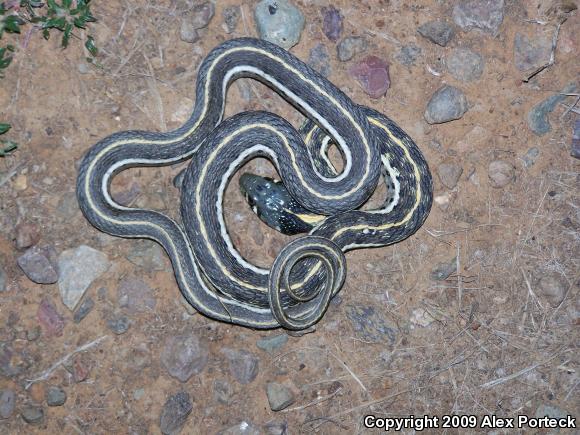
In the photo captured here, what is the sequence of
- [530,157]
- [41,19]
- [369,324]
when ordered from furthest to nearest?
[530,157], [369,324], [41,19]

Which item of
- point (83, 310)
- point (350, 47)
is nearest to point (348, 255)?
point (350, 47)

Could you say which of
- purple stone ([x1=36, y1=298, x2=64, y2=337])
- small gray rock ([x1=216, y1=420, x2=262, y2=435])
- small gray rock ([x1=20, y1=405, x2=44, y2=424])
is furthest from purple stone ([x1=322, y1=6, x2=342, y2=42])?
small gray rock ([x1=20, y1=405, x2=44, y2=424])

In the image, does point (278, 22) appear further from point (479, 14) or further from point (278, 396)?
point (278, 396)

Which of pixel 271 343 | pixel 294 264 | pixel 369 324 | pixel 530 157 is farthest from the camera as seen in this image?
pixel 530 157

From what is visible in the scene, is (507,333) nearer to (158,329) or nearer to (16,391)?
(158,329)

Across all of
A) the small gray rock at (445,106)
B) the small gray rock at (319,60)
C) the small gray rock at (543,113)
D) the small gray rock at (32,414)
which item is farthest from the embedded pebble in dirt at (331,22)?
the small gray rock at (32,414)

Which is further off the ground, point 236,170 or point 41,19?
point 41,19

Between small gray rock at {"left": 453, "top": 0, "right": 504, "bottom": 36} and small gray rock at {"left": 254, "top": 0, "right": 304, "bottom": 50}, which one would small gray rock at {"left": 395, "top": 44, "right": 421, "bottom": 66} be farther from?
small gray rock at {"left": 254, "top": 0, "right": 304, "bottom": 50}

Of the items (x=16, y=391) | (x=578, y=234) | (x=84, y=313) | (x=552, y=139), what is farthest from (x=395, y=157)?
(x=16, y=391)
